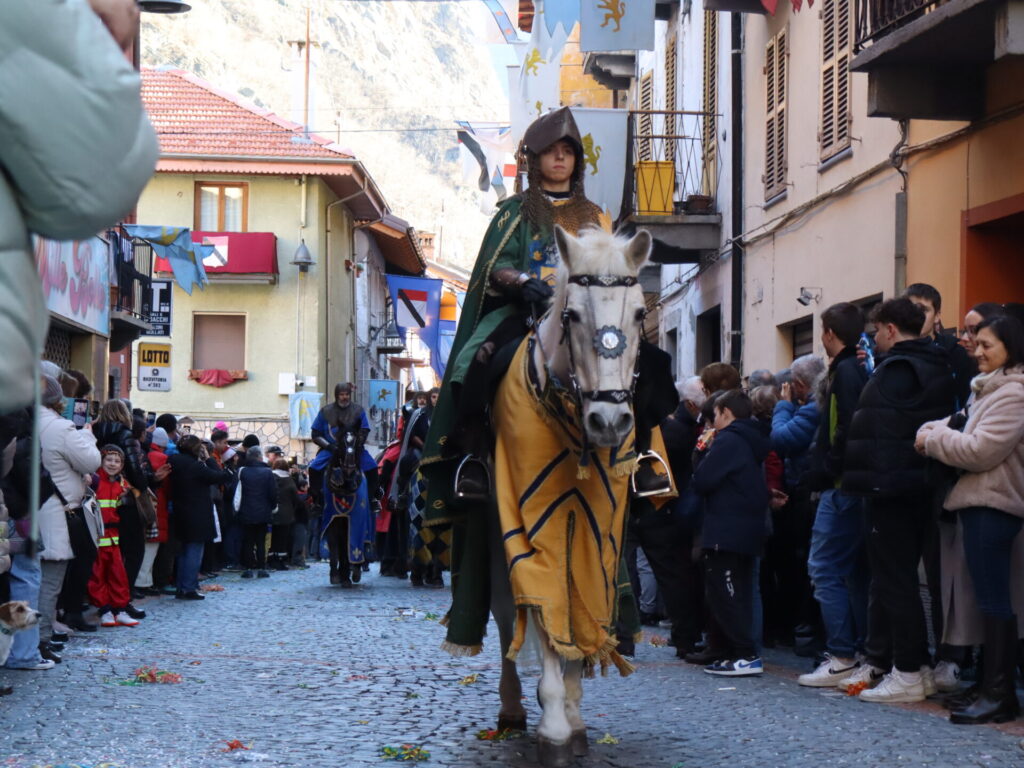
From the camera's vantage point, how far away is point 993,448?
292 inches

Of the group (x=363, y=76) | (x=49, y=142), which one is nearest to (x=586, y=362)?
(x=49, y=142)

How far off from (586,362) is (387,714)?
2760mm

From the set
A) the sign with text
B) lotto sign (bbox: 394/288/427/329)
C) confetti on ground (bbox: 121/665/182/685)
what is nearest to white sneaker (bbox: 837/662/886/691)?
confetti on ground (bbox: 121/665/182/685)

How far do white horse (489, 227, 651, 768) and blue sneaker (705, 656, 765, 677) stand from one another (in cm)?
288

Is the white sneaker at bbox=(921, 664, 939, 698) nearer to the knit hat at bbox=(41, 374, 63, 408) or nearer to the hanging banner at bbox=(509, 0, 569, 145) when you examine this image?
the knit hat at bbox=(41, 374, 63, 408)

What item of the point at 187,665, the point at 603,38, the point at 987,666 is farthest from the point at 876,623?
the point at 603,38

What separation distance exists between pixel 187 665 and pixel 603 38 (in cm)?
1120

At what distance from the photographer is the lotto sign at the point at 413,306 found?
3991cm

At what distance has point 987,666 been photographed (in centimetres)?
740

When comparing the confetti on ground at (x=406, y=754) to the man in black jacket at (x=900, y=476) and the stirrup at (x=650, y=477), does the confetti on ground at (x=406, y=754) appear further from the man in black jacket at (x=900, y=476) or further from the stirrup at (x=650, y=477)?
the man in black jacket at (x=900, y=476)

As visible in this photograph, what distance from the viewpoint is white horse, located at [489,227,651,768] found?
18.5ft

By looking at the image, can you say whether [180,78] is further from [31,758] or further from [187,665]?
[31,758]

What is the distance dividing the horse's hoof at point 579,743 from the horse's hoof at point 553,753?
0.17 metres

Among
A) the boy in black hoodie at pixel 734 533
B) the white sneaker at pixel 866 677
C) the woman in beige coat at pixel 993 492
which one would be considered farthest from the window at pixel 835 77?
the woman in beige coat at pixel 993 492
